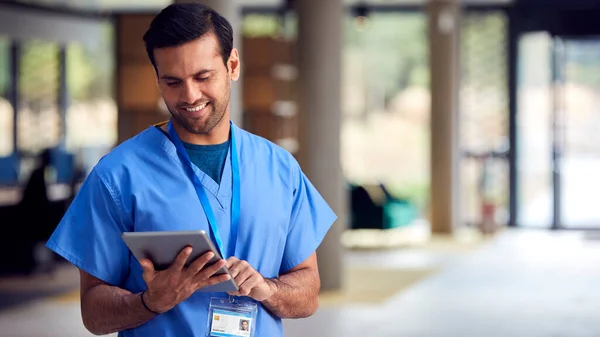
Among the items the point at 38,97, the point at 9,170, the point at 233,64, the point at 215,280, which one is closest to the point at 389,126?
the point at 38,97

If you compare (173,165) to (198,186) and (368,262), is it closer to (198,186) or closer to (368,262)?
(198,186)

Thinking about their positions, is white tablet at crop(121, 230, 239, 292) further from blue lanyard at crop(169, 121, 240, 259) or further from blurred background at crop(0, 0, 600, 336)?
blurred background at crop(0, 0, 600, 336)

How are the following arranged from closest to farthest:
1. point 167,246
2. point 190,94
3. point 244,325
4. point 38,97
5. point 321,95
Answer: point 167,246 → point 190,94 → point 244,325 → point 321,95 → point 38,97

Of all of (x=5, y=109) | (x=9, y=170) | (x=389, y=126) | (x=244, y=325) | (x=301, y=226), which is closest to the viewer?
(x=244, y=325)

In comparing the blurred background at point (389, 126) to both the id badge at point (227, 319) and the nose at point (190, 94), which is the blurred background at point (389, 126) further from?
the nose at point (190, 94)

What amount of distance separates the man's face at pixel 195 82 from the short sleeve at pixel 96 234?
200mm

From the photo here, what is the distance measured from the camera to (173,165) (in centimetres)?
212

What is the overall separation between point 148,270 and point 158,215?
130 mm

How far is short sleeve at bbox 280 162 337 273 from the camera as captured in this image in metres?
2.28

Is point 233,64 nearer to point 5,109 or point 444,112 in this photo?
point 444,112

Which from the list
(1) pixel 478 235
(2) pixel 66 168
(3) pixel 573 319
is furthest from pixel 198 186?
(1) pixel 478 235

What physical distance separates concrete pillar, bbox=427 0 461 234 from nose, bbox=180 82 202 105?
13.8m

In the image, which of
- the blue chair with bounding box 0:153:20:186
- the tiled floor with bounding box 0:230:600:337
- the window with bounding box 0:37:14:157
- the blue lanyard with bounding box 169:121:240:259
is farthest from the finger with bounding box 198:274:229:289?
the window with bounding box 0:37:14:157

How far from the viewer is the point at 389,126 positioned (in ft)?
57.1
